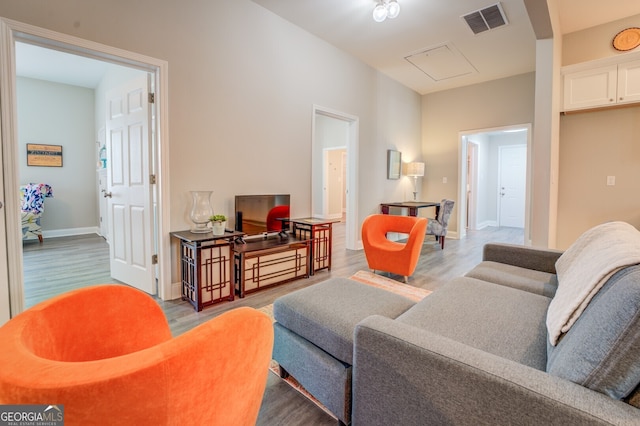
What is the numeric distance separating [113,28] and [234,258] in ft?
6.92

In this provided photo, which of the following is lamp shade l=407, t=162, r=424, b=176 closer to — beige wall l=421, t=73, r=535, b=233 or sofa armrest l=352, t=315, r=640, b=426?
beige wall l=421, t=73, r=535, b=233

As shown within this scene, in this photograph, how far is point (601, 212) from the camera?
11.7ft

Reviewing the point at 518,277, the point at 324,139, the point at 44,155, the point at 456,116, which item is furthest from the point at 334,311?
the point at 324,139

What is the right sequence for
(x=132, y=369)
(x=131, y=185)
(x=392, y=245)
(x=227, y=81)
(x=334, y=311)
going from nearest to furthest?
1. (x=132, y=369)
2. (x=334, y=311)
3. (x=131, y=185)
4. (x=227, y=81)
5. (x=392, y=245)

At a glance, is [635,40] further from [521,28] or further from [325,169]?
[325,169]

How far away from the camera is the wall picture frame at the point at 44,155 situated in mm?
5430

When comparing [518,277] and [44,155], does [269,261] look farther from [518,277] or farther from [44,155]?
[44,155]

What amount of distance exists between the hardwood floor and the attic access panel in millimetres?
2983

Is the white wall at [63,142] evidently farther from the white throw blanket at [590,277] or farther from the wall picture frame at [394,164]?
the white throw blanket at [590,277]

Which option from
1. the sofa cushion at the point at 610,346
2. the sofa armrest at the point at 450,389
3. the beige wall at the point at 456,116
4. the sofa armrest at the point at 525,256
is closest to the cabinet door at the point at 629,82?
the beige wall at the point at 456,116

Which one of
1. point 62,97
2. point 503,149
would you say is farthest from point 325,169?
point 62,97
